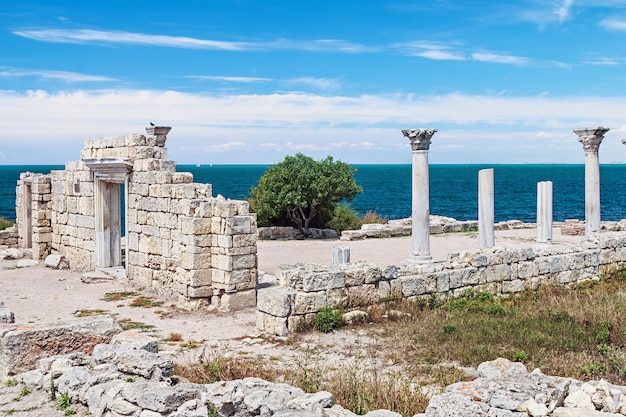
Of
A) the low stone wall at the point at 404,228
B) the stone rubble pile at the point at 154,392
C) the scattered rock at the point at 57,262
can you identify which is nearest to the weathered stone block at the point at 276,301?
the stone rubble pile at the point at 154,392

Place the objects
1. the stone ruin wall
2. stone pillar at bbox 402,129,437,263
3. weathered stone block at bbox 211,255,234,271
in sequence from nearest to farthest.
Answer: weathered stone block at bbox 211,255,234,271
the stone ruin wall
stone pillar at bbox 402,129,437,263

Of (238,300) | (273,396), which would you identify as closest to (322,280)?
(238,300)

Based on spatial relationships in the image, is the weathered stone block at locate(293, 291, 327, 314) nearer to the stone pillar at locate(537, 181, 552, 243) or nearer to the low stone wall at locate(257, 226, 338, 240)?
the stone pillar at locate(537, 181, 552, 243)

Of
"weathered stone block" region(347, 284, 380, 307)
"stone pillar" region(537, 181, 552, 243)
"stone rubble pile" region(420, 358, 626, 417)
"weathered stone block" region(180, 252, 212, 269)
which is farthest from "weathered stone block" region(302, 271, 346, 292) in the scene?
"stone pillar" region(537, 181, 552, 243)

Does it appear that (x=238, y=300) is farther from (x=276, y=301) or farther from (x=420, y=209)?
(x=420, y=209)

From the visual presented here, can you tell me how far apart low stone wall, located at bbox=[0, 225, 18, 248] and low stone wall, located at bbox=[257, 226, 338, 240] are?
8674mm

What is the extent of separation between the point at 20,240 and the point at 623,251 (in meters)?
18.9

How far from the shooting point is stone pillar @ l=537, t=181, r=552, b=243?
57.7 ft

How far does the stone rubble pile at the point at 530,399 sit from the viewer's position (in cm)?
522

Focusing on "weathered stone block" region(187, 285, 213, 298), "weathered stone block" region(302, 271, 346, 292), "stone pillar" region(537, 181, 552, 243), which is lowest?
"weathered stone block" region(187, 285, 213, 298)

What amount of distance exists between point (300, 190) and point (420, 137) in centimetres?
909

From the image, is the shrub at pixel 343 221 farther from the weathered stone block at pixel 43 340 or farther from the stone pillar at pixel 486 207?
the weathered stone block at pixel 43 340

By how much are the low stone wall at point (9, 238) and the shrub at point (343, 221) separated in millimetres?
11683

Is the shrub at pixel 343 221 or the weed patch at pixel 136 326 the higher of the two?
the shrub at pixel 343 221
